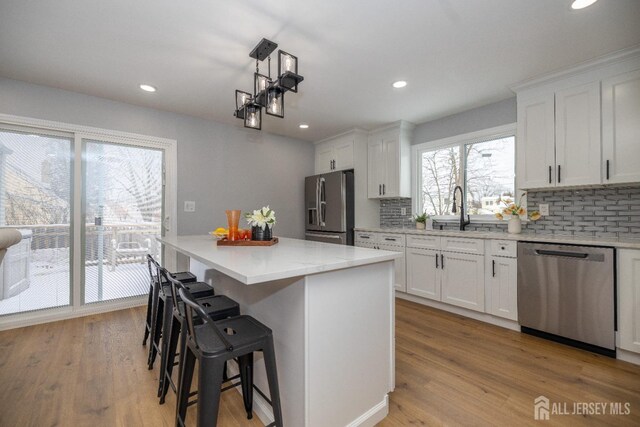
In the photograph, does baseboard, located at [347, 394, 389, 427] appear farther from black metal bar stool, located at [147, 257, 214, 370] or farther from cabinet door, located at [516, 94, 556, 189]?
cabinet door, located at [516, 94, 556, 189]

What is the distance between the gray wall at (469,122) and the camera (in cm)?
317

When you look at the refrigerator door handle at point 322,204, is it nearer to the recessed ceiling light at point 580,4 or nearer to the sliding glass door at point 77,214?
the sliding glass door at point 77,214

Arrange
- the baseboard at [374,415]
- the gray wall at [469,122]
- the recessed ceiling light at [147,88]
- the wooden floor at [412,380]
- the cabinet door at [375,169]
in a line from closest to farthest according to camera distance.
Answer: the baseboard at [374,415] → the wooden floor at [412,380] → the recessed ceiling light at [147,88] → the gray wall at [469,122] → the cabinet door at [375,169]

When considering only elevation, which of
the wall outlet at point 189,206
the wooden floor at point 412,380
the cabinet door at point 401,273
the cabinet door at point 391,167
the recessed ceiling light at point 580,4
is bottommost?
the wooden floor at point 412,380

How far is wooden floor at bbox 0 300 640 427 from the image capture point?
5.16 ft

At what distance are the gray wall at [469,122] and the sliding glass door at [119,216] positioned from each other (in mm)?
3549

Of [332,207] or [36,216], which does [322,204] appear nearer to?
[332,207]

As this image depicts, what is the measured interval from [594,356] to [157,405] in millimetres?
3162

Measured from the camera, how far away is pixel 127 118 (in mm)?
3348

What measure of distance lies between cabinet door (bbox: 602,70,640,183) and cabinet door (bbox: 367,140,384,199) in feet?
7.71

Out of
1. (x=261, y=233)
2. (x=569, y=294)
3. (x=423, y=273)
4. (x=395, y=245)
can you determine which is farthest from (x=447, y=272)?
(x=261, y=233)

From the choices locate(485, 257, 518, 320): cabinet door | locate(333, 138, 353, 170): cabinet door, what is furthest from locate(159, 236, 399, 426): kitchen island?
locate(333, 138, 353, 170): cabinet door

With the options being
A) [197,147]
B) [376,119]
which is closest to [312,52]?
[376,119]

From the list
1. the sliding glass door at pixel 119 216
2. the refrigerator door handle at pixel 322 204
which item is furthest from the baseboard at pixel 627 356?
the sliding glass door at pixel 119 216
